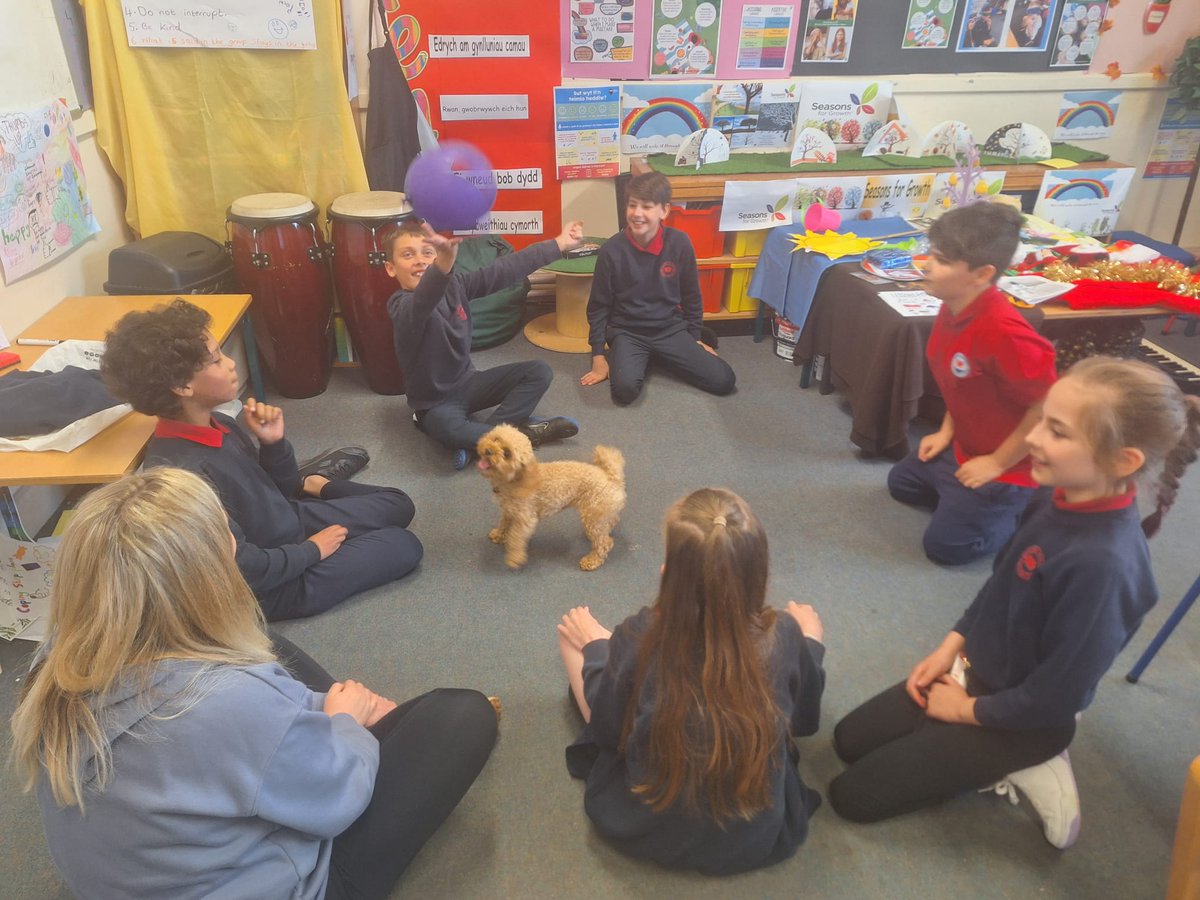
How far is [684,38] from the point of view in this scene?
3.46 m

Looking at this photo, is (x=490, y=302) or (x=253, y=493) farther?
(x=490, y=302)

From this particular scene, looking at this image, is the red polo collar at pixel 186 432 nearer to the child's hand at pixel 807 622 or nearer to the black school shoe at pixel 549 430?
the black school shoe at pixel 549 430

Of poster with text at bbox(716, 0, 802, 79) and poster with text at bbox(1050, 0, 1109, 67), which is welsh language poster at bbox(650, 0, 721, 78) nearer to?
poster with text at bbox(716, 0, 802, 79)

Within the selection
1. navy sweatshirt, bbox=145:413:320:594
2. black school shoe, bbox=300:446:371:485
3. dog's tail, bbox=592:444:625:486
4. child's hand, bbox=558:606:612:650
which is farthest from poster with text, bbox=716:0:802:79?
child's hand, bbox=558:606:612:650

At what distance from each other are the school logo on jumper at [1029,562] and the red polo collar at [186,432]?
1.72 metres

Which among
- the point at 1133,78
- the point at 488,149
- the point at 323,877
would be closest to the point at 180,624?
the point at 323,877

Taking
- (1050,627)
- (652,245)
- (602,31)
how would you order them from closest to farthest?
(1050,627)
(652,245)
(602,31)

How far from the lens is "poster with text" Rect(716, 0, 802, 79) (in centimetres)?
345

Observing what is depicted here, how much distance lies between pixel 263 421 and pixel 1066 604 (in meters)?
1.85

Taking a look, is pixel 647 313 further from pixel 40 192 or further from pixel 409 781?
pixel 409 781

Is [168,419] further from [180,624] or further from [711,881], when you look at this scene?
[711,881]

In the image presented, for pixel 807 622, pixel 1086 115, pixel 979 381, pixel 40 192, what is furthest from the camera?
pixel 1086 115

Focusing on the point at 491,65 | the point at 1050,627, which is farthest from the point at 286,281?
the point at 1050,627

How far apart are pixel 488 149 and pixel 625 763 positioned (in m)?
2.92
